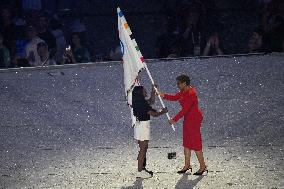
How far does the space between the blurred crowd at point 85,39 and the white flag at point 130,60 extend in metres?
7.61

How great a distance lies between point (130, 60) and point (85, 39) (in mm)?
9076

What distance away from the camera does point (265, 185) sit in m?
7.10

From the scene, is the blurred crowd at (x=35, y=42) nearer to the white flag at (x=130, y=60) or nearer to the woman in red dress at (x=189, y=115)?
the white flag at (x=130, y=60)

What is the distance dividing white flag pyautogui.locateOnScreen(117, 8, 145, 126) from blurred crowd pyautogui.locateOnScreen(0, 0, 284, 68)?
7607 mm

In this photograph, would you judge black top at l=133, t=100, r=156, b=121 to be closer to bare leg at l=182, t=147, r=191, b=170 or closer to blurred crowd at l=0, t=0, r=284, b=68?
bare leg at l=182, t=147, r=191, b=170

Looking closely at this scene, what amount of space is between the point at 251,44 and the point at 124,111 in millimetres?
5799

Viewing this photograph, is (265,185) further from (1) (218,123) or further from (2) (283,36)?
(2) (283,36)

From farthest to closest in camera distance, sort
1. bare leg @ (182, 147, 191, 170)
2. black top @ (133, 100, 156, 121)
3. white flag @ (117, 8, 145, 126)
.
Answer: bare leg @ (182, 147, 191, 170) → white flag @ (117, 8, 145, 126) → black top @ (133, 100, 156, 121)

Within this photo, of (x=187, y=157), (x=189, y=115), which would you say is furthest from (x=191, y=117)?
(x=187, y=157)

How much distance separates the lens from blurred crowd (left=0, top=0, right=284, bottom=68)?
15242 mm

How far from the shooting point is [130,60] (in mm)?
7668

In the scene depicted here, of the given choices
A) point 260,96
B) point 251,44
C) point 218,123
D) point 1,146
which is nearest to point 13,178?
point 1,146

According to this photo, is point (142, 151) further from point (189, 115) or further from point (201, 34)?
point (201, 34)

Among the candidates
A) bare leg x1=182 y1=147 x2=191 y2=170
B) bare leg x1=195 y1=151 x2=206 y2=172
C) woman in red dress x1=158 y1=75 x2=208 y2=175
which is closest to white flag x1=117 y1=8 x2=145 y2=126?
woman in red dress x1=158 y1=75 x2=208 y2=175
